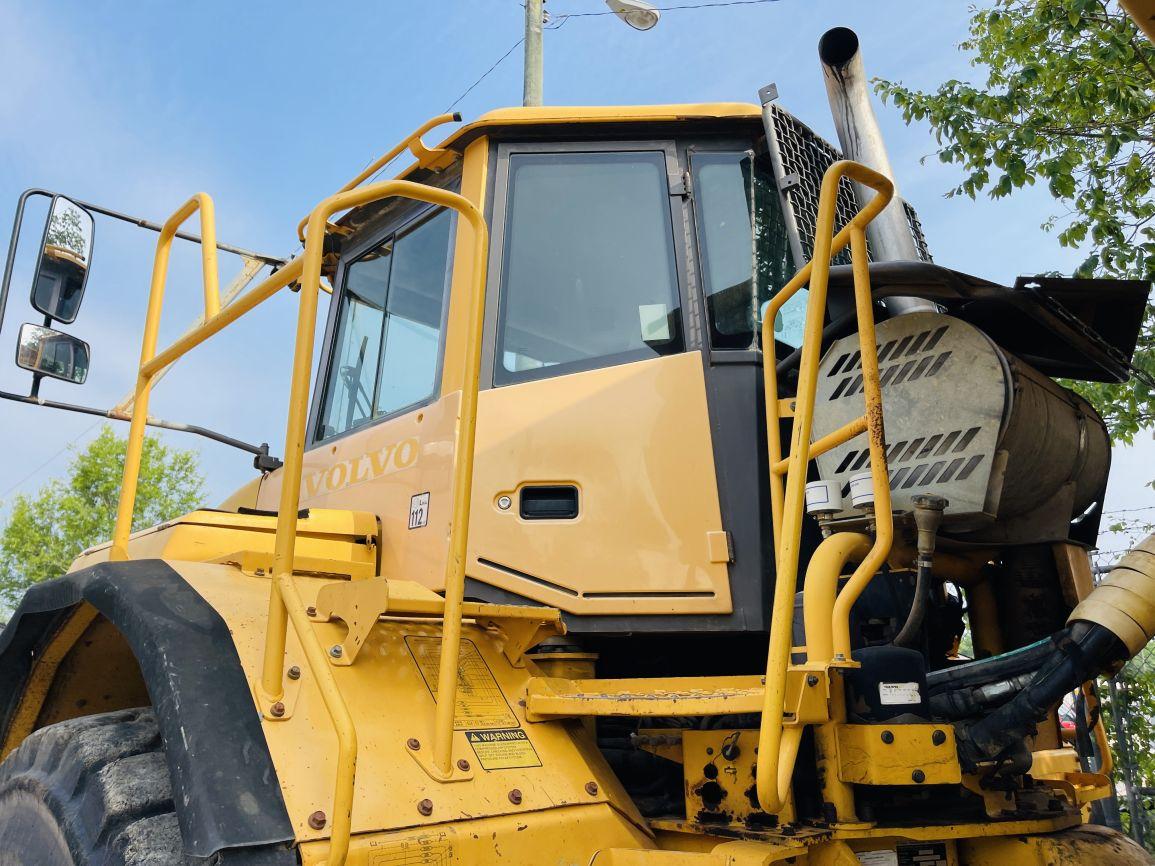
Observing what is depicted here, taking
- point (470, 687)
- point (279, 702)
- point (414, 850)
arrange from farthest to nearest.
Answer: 1. point (470, 687)
2. point (279, 702)
3. point (414, 850)

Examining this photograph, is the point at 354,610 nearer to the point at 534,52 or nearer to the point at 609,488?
the point at 609,488

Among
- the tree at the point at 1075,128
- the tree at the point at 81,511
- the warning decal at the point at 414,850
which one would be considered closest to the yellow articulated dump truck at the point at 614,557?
the warning decal at the point at 414,850

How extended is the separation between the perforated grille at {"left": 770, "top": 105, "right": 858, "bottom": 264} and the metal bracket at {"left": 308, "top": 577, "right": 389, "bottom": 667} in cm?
164

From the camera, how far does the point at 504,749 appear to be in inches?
86.0

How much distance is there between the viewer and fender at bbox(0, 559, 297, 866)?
1.70 metres

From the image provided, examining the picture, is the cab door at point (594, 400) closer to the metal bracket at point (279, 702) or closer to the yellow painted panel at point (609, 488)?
the yellow painted panel at point (609, 488)

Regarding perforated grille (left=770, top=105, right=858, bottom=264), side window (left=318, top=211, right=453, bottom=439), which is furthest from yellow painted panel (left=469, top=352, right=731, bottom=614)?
perforated grille (left=770, top=105, right=858, bottom=264)

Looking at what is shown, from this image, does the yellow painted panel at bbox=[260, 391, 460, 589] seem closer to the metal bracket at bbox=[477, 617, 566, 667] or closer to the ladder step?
the metal bracket at bbox=[477, 617, 566, 667]

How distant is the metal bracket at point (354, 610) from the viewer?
210 cm

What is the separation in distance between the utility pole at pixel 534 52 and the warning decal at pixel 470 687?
637 cm

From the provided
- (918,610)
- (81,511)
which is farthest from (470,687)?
(81,511)

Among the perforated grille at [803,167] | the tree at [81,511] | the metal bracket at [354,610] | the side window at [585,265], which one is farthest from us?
the tree at [81,511]

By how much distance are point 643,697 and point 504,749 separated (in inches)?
13.6

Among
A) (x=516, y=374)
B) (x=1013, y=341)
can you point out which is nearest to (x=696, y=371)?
(x=516, y=374)
